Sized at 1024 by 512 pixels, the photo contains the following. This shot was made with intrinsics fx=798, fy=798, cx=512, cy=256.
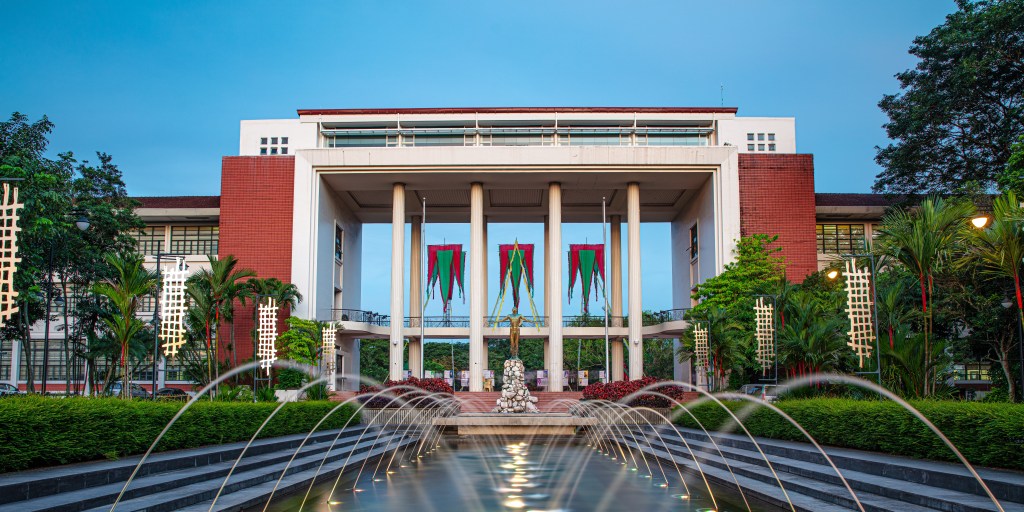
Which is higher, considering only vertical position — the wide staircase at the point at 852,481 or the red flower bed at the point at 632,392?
the wide staircase at the point at 852,481

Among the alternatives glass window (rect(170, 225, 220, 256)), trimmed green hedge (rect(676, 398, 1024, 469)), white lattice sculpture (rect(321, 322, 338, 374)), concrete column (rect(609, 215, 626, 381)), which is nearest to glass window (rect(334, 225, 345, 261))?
glass window (rect(170, 225, 220, 256))

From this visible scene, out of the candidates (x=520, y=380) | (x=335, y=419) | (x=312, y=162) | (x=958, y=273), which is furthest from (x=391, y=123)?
(x=958, y=273)

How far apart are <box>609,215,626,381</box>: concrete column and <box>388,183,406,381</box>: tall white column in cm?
1224

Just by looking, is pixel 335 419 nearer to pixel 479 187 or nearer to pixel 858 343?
pixel 858 343

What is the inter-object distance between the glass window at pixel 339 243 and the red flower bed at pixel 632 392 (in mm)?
17139

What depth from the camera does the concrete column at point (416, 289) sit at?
1747 inches

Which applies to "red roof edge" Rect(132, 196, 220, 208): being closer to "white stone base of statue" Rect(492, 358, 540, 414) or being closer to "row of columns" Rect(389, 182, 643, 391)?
"row of columns" Rect(389, 182, 643, 391)

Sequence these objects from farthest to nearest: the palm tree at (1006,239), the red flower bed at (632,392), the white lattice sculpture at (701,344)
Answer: the white lattice sculpture at (701,344) → the red flower bed at (632,392) → the palm tree at (1006,239)

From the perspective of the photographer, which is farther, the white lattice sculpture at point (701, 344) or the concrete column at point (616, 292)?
the concrete column at point (616, 292)

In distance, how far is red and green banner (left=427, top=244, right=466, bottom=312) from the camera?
144 feet

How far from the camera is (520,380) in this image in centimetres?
3009

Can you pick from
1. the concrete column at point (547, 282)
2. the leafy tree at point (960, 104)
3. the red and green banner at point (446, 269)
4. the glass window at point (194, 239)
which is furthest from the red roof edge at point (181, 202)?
the leafy tree at point (960, 104)

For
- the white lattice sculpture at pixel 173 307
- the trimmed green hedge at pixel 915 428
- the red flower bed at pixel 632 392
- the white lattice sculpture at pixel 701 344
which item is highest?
the white lattice sculpture at pixel 173 307

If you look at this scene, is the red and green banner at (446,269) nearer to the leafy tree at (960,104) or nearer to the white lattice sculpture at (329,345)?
the white lattice sculpture at (329,345)
